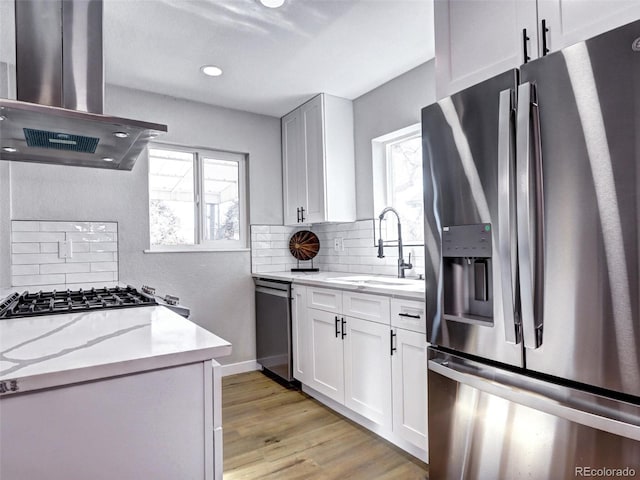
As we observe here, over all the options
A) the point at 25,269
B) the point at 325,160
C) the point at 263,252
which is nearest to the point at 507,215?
the point at 325,160

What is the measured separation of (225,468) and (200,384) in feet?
4.14

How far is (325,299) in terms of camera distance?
2627 mm

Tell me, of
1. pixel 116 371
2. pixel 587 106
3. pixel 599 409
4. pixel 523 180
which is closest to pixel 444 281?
pixel 523 180

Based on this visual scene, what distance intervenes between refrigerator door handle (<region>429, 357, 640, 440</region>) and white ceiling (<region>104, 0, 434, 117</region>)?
1841 millimetres

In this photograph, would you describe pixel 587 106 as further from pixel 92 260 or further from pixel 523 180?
pixel 92 260

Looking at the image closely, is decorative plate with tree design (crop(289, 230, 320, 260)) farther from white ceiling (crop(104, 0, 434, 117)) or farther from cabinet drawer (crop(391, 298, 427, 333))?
cabinet drawer (crop(391, 298, 427, 333))

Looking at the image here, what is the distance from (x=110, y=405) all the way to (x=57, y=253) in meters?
2.32

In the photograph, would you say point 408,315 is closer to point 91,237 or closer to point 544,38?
point 544,38

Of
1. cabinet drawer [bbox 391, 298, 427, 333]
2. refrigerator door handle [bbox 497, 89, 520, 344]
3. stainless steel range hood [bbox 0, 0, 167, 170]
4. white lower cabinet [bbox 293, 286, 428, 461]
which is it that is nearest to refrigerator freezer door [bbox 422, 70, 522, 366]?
refrigerator door handle [bbox 497, 89, 520, 344]

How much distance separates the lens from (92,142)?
5.58 ft

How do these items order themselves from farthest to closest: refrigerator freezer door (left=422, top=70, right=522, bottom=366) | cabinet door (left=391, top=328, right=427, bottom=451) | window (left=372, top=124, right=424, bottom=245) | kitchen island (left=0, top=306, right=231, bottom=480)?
1. window (left=372, top=124, right=424, bottom=245)
2. cabinet door (left=391, top=328, right=427, bottom=451)
3. refrigerator freezer door (left=422, top=70, right=522, bottom=366)
4. kitchen island (left=0, top=306, right=231, bottom=480)

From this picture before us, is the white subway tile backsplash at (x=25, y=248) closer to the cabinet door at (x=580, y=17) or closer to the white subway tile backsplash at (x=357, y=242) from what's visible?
the white subway tile backsplash at (x=357, y=242)

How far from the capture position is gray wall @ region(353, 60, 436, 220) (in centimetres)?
267

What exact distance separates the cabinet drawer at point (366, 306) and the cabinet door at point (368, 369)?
0.03 meters
